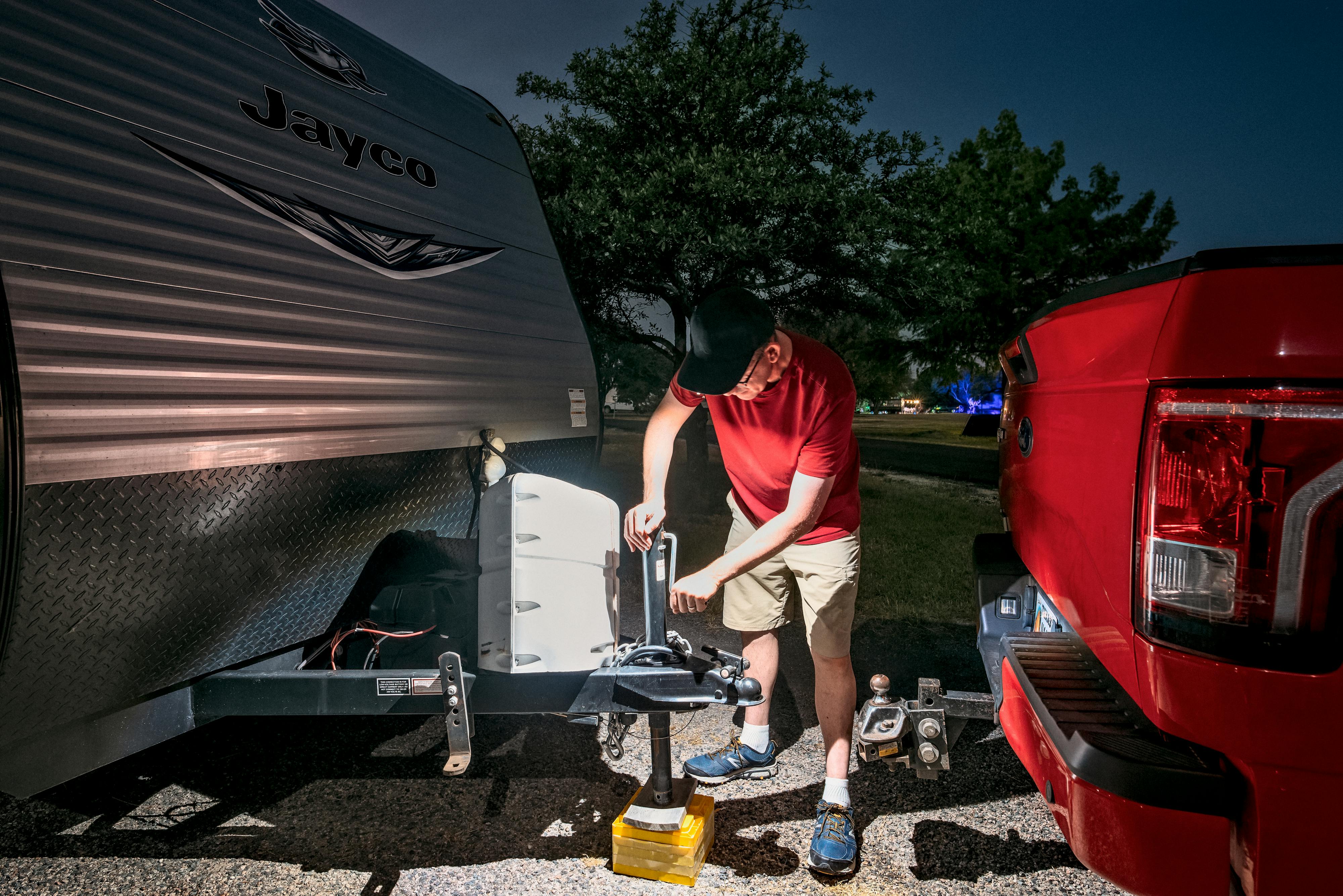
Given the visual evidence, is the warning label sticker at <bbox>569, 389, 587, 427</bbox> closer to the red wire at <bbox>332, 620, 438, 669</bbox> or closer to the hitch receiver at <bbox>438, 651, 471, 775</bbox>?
the red wire at <bbox>332, 620, 438, 669</bbox>

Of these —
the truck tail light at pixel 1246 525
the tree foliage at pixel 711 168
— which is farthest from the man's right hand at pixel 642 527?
the tree foliage at pixel 711 168

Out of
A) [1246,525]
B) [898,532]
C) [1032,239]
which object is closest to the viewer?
[1246,525]

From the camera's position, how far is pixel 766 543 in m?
2.29

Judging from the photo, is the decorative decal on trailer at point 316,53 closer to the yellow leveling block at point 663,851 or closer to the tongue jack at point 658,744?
the tongue jack at point 658,744

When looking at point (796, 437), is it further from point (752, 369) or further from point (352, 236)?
point (352, 236)

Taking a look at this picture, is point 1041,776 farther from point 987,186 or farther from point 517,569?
point 987,186

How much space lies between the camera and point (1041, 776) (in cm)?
157

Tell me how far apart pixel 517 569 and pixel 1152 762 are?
4.74 feet

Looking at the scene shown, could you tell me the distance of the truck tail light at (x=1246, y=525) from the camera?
115 cm

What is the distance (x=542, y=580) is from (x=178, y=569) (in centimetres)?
88

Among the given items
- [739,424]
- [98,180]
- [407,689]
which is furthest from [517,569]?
[98,180]

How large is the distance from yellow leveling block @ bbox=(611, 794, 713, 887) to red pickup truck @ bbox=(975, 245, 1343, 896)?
105cm

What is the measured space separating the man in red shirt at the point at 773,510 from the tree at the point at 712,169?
433 centimetres

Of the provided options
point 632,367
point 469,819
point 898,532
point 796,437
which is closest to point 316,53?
point 796,437
